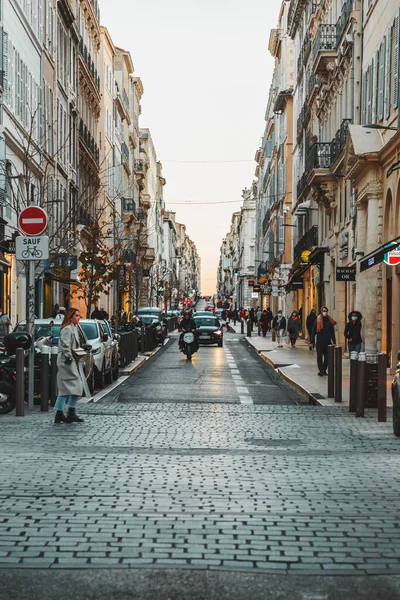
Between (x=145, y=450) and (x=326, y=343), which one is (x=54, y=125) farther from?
(x=145, y=450)

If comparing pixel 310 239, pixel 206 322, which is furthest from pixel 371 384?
pixel 310 239

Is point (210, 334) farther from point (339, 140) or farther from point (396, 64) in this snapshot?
point (396, 64)

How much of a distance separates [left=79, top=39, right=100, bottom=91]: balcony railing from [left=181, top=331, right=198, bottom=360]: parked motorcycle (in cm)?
2747

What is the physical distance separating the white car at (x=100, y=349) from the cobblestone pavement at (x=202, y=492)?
258 inches

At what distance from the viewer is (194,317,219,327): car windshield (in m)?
51.4

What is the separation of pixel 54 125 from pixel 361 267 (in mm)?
22523

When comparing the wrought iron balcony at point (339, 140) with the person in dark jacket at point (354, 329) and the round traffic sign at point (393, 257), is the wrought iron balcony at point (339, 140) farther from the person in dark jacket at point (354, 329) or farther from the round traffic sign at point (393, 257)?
the round traffic sign at point (393, 257)

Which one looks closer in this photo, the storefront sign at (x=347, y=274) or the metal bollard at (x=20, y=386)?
the metal bollard at (x=20, y=386)

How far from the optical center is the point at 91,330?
24.8 m

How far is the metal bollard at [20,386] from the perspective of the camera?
15578 millimetres

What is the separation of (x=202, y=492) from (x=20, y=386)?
733cm

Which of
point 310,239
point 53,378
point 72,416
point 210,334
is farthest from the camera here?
point 310,239

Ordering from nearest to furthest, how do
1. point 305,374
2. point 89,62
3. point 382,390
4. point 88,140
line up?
point 382,390, point 305,374, point 88,140, point 89,62

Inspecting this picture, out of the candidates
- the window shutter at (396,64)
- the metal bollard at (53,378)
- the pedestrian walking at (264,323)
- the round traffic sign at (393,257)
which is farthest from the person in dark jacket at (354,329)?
the pedestrian walking at (264,323)
